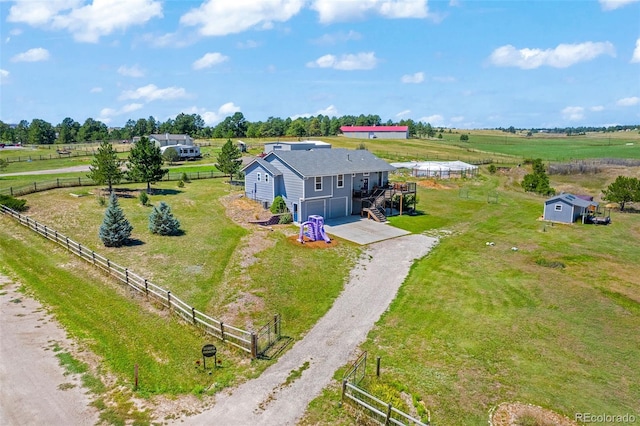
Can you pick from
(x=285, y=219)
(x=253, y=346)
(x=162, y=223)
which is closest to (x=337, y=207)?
(x=285, y=219)

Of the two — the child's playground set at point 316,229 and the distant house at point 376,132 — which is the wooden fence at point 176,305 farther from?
the distant house at point 376,132

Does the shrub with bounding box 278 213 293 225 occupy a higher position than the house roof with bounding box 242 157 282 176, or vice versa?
the house roof with bounding box 242 157 282 176

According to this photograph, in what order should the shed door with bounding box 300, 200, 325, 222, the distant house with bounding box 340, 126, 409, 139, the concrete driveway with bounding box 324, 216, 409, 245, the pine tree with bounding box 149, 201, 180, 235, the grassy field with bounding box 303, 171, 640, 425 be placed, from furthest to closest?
the distant house with bounding box 340, 126, 409, 139
the shed door with bounding box 300, 200, 325, 222
the concrete driveway with bounding box 324, 216, 409, 245
the pine tree with bounding box 149, 201, 180, 235
the grassy field with bounding box 303, 171, 640, 425

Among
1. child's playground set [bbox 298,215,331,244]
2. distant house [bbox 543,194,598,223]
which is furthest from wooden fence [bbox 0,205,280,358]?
distant house [bbox 543,194,598,223]

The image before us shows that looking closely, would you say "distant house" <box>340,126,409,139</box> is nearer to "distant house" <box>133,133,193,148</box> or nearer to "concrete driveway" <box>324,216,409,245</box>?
"distant house" <box>133,133,193,148</box>

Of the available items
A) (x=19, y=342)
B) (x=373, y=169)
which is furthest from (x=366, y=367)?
(x=373, y=169)

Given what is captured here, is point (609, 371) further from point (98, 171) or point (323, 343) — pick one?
point (98, 171)

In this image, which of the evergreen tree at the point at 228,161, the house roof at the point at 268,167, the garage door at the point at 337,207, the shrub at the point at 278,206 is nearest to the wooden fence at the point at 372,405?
the shrub at the point at 278,206
